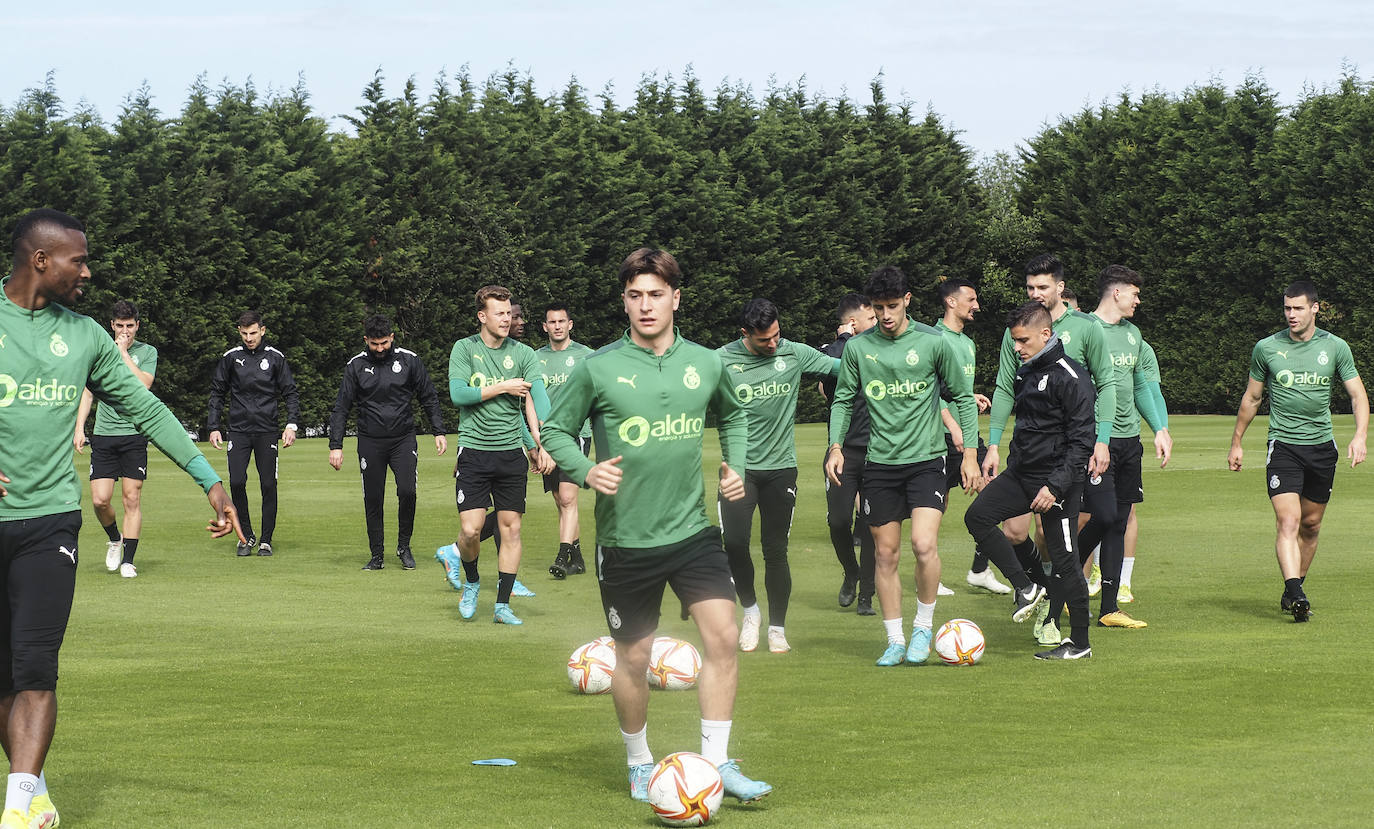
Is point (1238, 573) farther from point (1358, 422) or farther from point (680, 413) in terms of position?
point (680, 413)

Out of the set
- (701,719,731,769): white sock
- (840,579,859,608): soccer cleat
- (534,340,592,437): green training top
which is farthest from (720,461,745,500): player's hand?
(534,340,592,437): green training top

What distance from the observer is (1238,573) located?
1377cm

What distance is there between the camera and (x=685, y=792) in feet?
19.8

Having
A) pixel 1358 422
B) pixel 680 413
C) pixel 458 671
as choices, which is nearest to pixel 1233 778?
pixel 680 413

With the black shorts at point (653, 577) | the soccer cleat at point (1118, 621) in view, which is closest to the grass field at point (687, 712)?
the soccer cleat at point (1118, 621)

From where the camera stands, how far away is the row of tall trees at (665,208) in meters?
32.7

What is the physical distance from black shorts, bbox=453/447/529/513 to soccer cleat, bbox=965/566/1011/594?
4044mm

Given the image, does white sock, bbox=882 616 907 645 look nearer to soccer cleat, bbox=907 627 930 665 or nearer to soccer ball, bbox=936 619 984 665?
soccer cleat, bbox=907 627 930 665

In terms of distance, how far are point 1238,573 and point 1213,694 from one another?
5.67 metres

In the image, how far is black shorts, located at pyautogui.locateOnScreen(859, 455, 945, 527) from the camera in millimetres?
9750

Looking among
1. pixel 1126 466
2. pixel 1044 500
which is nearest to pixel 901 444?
pixel 1044 500

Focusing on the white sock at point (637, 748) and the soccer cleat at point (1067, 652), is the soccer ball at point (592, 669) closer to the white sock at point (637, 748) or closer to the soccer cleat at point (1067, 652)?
the white sock at point (637, 748)

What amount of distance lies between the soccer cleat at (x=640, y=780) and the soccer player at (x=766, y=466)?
389cm

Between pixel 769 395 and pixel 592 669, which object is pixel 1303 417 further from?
pixel 592 669
